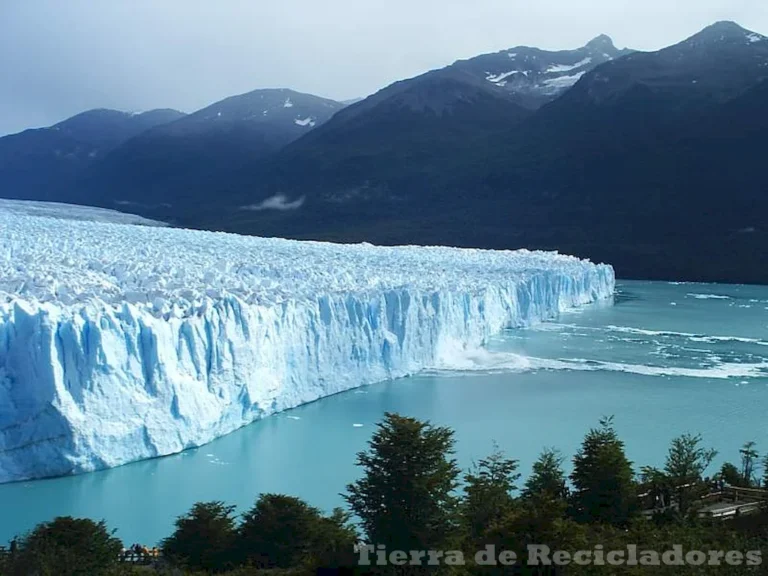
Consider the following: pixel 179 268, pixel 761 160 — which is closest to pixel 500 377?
pixel 179 268

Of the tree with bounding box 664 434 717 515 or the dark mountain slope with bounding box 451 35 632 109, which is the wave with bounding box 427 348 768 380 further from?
the dark mountain slope with bounding box 451 35 632 109

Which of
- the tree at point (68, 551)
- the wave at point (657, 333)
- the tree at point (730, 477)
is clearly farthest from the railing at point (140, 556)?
the wave at point (657, 333)

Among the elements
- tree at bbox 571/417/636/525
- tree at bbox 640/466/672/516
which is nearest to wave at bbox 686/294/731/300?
tree at bbox 640/466/672/516

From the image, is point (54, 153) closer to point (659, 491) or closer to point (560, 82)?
point (560, 82)

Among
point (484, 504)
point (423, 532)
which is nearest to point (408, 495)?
point (423, 532)

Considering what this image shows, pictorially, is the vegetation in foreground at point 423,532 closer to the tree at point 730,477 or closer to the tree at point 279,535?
the tree at point 279,535

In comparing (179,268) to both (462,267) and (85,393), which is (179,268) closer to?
(85,393)
